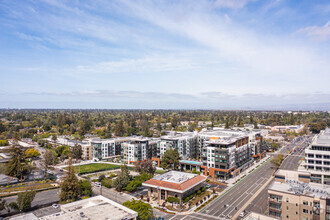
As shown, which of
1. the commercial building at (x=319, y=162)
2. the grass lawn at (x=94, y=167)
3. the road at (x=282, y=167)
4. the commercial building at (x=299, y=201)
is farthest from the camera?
the grass lawn at (x=94, y=167)

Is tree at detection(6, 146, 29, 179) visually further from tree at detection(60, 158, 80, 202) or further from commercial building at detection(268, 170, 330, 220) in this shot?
commercial building at detection(268, 170, 330, 220)

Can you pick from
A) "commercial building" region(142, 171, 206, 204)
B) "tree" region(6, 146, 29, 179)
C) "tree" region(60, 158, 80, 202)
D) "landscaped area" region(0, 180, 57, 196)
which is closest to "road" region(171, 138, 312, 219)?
"commercial building" region(142, 171, 206, 204)

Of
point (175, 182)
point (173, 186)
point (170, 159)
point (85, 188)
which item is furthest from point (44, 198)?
point (170, 159)

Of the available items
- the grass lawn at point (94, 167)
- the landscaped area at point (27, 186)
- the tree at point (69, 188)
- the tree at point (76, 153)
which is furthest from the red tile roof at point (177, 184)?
the tree at point (76, 153)

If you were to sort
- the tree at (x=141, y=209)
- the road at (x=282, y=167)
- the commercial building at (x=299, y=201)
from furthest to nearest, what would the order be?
the road at (x=282, y=167)
the tree at (x=141, y=209)
the commercial building at (x=299, y=201)

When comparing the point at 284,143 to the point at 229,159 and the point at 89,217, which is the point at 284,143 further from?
the point at 89,217

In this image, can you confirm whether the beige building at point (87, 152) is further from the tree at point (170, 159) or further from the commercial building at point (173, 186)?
the commercial building at point (173, 186)
